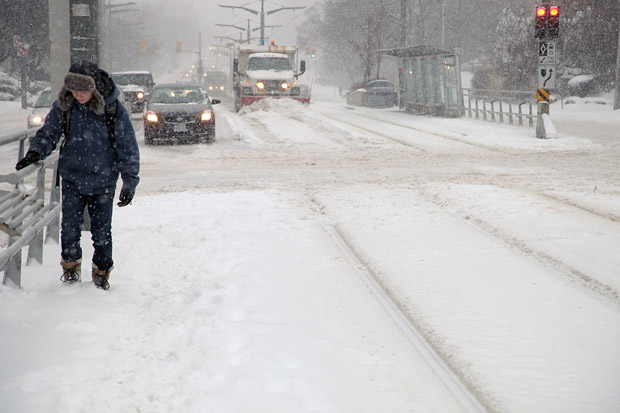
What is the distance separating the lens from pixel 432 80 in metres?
28.3

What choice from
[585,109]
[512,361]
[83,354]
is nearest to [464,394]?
[512,361]

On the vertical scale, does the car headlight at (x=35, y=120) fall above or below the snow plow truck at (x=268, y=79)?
below

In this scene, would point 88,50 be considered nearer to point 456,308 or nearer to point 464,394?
point 456,308

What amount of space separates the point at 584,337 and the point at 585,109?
3184cm

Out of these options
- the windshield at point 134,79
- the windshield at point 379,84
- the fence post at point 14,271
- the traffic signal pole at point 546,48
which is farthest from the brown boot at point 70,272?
the windshield at point 379,84

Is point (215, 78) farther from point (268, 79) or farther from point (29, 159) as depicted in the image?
point (29, 159)

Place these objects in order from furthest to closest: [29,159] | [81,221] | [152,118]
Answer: [152,118] → [81,221] → [29,159]

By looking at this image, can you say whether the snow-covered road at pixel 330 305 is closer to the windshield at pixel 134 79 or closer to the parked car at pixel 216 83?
the windshield at pixel 134 79

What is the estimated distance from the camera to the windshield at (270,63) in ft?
97.0

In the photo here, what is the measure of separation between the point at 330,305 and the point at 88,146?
214 cm

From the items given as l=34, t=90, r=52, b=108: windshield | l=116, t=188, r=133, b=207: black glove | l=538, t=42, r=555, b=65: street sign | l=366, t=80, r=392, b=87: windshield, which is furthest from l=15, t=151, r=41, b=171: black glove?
l=366, t=80, r=392, b=87: windshield

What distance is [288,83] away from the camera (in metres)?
29.0

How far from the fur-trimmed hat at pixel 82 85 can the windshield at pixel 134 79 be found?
25.7 meters

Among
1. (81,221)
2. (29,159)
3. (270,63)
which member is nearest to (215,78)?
(270,63)
